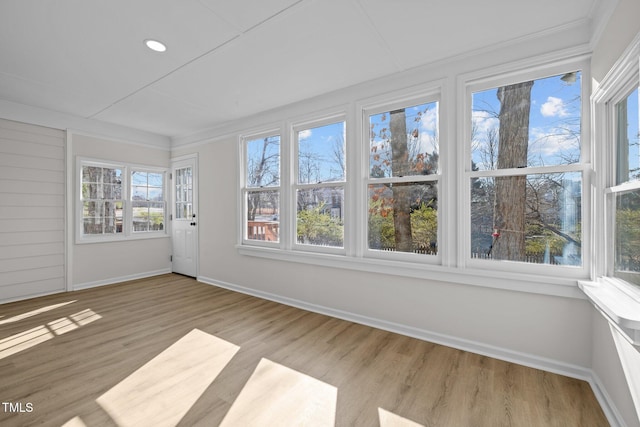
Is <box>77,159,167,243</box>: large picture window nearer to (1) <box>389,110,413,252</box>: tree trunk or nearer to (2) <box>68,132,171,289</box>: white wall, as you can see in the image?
(2) <box>68,132,171,289</box>: white wall

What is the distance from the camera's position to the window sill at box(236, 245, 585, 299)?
6.83ft

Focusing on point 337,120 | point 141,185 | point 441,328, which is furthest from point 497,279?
point 141,185

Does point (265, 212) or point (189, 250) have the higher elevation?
point (265, 212)

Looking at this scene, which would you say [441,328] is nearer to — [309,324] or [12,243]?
[309,324]

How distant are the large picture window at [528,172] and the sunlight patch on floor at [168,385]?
95.0 inches

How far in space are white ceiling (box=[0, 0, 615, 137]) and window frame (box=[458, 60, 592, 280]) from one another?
262 mm

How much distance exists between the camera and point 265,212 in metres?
4.01

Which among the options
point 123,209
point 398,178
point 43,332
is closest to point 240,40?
point 398,178

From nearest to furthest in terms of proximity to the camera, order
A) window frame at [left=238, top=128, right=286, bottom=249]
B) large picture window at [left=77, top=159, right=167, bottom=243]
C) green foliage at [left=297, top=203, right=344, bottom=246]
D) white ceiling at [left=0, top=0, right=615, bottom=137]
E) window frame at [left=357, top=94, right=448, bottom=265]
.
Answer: white ceiling at [left=0, top=0, right=615, bottom=137] → window frame at [left=357, top=94, right=448, bottom=265] → green foliage at [left=297, top=203, right=344, bottom=246] → window frame at [left=238, top=128, right=286, bottom=249] → large picture window at [left=77, top=159, right=167, bottom=243]

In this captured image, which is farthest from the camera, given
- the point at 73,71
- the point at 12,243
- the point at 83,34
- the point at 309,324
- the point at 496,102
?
the point at 12,243

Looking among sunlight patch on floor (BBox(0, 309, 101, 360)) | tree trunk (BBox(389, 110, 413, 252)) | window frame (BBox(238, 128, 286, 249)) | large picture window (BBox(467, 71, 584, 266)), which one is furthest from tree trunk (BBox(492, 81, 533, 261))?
sunlight patch on floor (BBox(0, 309, 101, 360))

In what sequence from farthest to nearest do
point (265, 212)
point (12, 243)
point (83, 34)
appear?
point (265, 212), point (12, 243), point (83, 34)

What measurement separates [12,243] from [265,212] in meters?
3.33

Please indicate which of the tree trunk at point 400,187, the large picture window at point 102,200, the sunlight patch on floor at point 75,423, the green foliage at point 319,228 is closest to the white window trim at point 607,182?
the tree trunk at point 400,187
